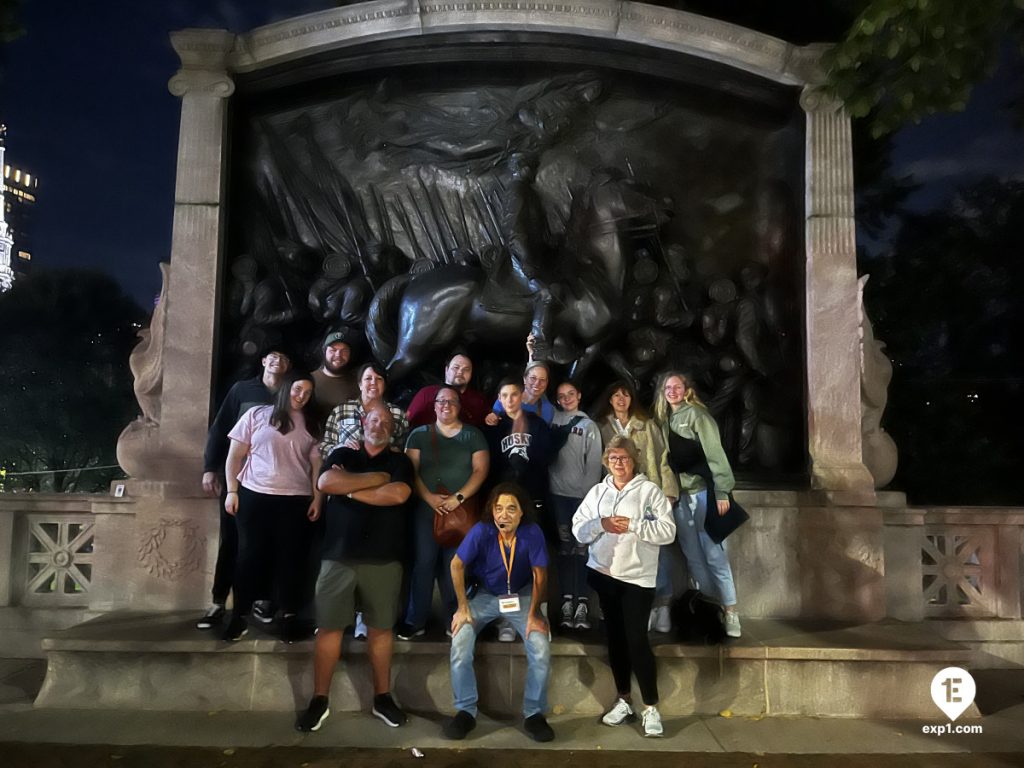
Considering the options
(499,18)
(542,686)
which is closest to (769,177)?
(499,18)

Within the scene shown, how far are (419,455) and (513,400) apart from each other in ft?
2.32

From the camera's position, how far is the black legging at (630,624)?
4211 millimetres

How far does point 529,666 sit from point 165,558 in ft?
11.1

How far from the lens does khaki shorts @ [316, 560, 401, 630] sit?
4.25 m

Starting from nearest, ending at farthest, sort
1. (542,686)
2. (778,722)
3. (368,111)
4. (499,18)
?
(542,686) < (778,722) < (499,18) < (368,111)

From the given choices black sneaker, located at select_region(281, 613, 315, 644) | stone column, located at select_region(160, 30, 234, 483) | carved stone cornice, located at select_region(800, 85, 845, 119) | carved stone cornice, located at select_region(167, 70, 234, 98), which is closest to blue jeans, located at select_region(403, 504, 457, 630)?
black sneaker, located at select_region(281, 613, 315, 644)

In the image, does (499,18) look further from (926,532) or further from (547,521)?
(926,532)

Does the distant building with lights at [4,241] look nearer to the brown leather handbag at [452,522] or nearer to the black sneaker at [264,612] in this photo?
the black sneaker at [264,612]

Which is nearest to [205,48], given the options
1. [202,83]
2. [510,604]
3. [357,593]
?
[202,83]

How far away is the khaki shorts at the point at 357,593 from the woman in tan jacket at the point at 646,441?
1.70m

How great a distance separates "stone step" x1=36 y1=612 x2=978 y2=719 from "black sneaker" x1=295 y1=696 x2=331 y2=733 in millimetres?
367

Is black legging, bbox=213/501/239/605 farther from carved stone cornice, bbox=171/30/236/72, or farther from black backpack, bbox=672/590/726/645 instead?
carved stone cornice, bbox=171/30/236/72

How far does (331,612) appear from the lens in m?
4.26

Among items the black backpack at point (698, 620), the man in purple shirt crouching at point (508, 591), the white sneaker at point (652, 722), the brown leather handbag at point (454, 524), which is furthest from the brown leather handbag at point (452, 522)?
the black backpack at point (698, 620)
